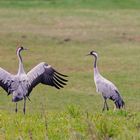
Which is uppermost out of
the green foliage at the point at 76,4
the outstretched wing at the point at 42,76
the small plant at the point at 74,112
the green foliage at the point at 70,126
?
the green foliage at the point at 76,4

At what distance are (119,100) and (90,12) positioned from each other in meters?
18.4

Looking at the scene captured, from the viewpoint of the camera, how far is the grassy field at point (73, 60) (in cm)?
925

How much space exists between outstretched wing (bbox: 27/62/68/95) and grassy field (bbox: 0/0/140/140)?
529 millimetres

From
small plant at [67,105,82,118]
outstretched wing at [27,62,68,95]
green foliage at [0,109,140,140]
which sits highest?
outstretched wing at [27,62,68,95]

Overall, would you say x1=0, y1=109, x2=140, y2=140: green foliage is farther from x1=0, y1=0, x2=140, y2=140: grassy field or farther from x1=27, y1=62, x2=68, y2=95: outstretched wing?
x1=27, y1=62, x2=68, y2=95: outstretched wing

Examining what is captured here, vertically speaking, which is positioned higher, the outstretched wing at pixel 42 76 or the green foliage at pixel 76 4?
the green foliage at pixel 76 4

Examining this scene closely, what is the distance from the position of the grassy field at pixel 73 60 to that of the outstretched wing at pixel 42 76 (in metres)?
0.53

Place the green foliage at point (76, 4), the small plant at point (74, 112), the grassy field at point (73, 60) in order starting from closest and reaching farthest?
the grassy field at point (73, 60) → the small plant at point (74, 112) → the green foliage at point (76, 4)

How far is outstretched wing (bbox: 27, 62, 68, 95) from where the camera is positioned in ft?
41.0

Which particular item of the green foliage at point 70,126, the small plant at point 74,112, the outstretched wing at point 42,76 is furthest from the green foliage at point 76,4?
the green foliage at point 70,126

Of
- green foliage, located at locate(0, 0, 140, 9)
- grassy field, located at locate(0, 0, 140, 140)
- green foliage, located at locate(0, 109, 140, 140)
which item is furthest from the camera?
green foliage, located at locate(0, 0, 140, 9)

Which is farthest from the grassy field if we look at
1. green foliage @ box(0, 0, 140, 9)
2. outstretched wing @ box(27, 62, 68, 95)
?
outstretched wing @ box(27, 62, 68, 95)

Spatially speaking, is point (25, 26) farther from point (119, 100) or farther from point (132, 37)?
point (119, 100)

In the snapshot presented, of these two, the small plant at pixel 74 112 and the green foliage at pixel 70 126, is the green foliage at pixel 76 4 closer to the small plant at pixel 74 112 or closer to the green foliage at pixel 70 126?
the small plant at pixel 74 112
